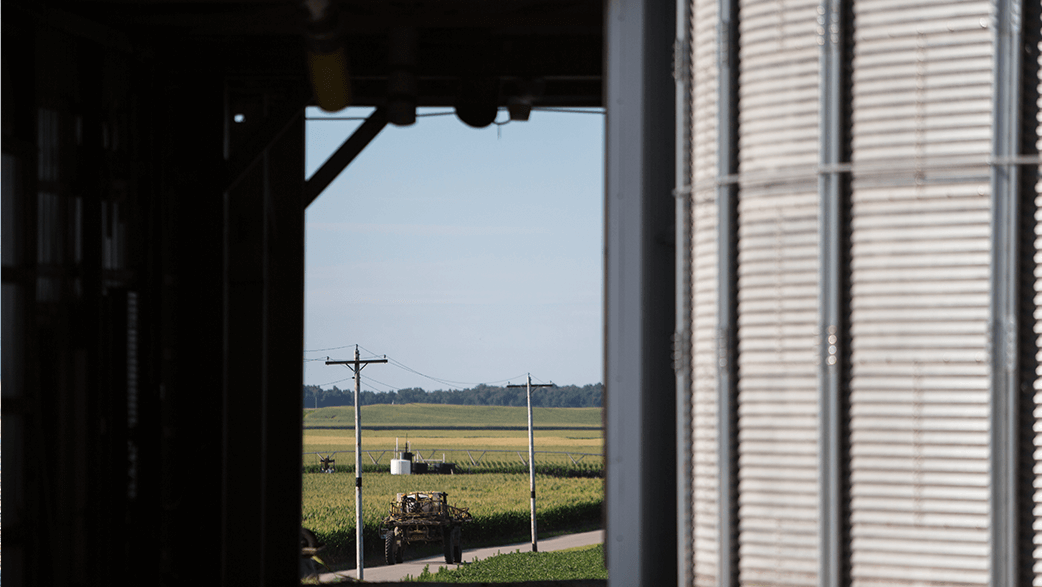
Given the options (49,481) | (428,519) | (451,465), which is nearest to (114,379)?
(49,481)

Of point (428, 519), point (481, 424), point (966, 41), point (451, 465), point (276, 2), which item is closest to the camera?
point (966, 41)

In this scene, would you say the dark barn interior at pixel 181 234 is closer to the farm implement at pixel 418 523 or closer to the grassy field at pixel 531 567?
the farm implement at pixel 418 523

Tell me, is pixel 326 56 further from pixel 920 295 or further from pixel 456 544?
pixel 456 544

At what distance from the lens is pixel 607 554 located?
5.84 m

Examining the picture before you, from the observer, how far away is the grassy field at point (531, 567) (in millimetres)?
69500

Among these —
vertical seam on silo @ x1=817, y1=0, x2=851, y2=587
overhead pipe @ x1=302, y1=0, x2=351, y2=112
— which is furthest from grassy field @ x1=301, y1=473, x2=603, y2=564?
vertical seam on silo @ x1=817, y1=0, x2=851, y2=587

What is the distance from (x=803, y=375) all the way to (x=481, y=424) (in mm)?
132778

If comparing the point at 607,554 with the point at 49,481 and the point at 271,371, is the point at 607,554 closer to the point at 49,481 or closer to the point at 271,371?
the point at 49,481

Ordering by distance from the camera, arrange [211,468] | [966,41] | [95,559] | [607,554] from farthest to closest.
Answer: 1. [211,468]
2. [95,559]
3. [607,554]
4. [966,41]

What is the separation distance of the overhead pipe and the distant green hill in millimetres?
118787

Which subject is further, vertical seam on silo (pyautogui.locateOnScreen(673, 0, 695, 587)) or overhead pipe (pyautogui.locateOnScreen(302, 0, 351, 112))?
overhead pipe (pyautogui.locateOnScreen(302, 0, 351, 112))

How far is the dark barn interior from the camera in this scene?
6871 millimetres

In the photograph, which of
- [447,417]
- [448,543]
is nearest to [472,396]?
[447,417]

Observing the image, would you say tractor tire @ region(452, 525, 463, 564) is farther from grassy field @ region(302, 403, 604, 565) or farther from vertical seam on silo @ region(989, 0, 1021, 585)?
vertical seam on silo @ region(989, 0, 1021, 585)
